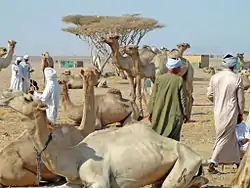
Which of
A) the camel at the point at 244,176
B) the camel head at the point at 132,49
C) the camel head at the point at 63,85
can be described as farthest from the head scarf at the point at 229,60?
the camel head at the point at 132,49

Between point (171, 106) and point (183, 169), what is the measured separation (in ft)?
4.16

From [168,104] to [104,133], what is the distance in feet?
4.30

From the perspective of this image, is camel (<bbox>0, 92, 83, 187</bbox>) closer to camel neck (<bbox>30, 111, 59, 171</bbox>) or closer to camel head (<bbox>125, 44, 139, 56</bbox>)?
camel neck (<bbox>30, 111, 59, 171</bbox>)

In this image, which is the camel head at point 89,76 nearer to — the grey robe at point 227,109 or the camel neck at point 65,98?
the grey robe at point 227,109

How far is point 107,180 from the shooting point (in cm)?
496

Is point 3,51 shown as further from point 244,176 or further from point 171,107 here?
point 244,176

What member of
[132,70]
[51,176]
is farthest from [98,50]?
[51,176]

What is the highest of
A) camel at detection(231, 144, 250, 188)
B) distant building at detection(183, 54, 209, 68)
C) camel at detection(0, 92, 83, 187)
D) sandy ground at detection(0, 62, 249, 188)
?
camel at detection(231, 144, 250, 188)

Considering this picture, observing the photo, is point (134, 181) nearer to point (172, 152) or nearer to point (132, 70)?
point (172, 152)

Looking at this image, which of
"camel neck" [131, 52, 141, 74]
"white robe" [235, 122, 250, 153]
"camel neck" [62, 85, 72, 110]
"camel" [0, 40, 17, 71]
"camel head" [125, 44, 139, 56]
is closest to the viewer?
"white robe" [235, 122, 250, 153]

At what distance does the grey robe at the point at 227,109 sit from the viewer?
24.0 feet

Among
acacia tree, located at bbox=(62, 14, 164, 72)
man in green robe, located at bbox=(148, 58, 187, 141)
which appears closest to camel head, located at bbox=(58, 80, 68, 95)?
man in green robe, located at bbox=(148, 58, 187, 141)

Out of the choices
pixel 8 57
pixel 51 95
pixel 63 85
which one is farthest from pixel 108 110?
pixel 8 57

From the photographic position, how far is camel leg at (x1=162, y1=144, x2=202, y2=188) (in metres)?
5.25
